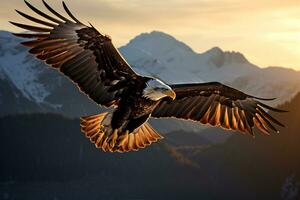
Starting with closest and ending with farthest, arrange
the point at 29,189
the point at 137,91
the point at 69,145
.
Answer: the point at 137,91, the point at 29,189, the point at 69,145

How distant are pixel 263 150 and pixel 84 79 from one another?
132968 mm

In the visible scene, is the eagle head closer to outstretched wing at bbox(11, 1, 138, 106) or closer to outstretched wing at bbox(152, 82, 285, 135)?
outstretched wing at bbox(11, 1, 138, 106)

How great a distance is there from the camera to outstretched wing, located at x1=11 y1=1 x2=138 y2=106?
15.4 m

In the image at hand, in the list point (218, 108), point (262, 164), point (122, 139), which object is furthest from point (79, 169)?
point (122, 139)

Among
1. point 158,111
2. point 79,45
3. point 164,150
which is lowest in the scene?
point 164,150

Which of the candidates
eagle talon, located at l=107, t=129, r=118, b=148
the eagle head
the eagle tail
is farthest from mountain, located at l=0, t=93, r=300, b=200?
the eagle head

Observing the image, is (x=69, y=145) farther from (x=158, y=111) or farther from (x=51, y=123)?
(x=158, y=111)

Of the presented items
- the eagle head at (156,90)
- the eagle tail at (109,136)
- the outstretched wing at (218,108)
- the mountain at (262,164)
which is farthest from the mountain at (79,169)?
the eagle head at (156,90)

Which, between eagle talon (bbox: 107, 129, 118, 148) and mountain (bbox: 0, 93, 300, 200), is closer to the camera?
eagle talon (bbox: 107, 129, 118, 148)

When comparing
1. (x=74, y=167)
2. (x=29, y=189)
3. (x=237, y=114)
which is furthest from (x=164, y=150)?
(x=237, y=114)

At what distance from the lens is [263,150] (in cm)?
14662

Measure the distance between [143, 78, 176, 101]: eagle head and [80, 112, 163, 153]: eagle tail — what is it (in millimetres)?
1381

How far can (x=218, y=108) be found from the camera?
18.4 metres

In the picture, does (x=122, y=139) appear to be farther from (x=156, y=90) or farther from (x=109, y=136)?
(x=156, y=90)
